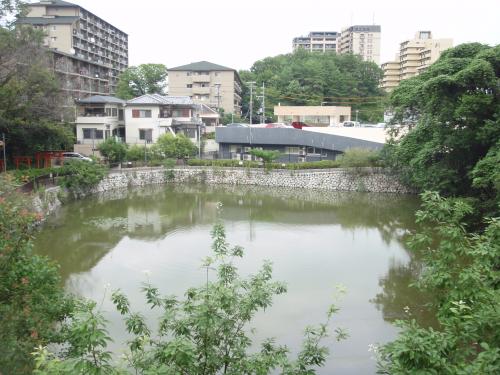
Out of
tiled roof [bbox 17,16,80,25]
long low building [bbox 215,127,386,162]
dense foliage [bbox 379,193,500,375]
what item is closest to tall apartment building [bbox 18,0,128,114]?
tiled roof [bbox 17,16,80,25]

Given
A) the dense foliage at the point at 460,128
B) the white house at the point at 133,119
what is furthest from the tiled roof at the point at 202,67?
the dense foliage at the point at 460,128

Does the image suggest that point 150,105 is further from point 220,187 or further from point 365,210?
point 365,210

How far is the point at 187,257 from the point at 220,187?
51.1 ft

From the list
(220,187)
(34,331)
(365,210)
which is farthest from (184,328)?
(220,187)

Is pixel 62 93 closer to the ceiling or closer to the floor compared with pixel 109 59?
closer to the floor

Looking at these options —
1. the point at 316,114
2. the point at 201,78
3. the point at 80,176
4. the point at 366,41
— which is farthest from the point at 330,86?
the point at 366,41

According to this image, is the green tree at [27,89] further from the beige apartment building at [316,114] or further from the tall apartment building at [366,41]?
the tall apartment building at [366,41]

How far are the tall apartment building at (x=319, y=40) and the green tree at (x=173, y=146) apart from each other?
230 feet

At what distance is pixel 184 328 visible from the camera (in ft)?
17.6

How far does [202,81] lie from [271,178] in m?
24.8

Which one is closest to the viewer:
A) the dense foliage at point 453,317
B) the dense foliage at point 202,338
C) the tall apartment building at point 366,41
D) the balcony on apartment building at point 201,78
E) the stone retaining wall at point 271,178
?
the dense foliage at point 453,317

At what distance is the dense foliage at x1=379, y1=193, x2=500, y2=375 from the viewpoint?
4285 millimetres

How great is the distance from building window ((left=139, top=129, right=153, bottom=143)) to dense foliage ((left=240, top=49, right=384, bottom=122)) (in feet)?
68.5

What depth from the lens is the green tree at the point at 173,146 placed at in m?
33.4
